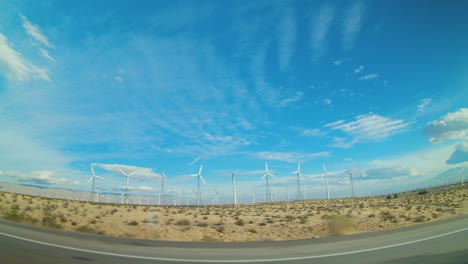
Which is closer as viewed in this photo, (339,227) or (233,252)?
(233,252)

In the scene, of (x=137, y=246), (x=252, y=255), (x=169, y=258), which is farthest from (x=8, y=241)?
(x=252, y=255)

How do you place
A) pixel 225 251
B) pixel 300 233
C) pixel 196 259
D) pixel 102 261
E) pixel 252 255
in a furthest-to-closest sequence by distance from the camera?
1. pixel 300 233
2. pixel 225 251
3. pixel 252 255
4. pixel 196 259
5. pixel 102 261

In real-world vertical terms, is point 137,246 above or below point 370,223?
above

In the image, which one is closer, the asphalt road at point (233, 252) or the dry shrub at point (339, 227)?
the asphalt road at point (233, 252)

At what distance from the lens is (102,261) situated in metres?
8.60

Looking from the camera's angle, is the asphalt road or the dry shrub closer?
the asphalt road

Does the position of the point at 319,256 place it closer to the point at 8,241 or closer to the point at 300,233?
the point at 300,233

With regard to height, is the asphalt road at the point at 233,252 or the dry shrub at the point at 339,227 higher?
the asphalt road at the point at 233,252

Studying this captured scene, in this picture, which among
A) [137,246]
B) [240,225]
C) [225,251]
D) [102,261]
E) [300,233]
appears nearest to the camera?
[102,261]

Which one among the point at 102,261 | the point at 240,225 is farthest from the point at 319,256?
the point at 240,225

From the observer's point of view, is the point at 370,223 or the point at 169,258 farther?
the point at 370,223

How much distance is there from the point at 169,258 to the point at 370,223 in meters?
24.3

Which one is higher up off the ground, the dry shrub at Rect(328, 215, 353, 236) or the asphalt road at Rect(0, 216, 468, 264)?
the asphalt road at Rect(0, 216, 468, 264)

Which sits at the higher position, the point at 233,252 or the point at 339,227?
the point at 233,252
